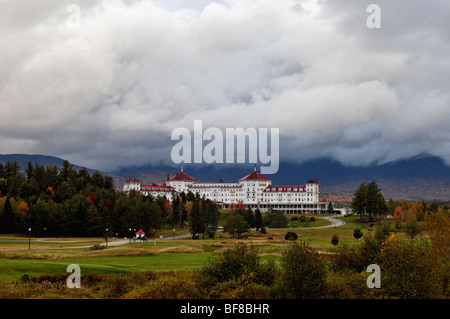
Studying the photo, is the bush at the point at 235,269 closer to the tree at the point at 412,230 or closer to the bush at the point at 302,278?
the bush at the point at 302,278

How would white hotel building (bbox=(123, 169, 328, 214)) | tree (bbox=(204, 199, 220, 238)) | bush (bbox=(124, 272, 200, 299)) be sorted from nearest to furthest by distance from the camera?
bush (bbox=(124, 272, 200, 299))
tree (bbox=(204, 199, 220, 238))
white hotel building (bbox=(123, 169, 328, 214))

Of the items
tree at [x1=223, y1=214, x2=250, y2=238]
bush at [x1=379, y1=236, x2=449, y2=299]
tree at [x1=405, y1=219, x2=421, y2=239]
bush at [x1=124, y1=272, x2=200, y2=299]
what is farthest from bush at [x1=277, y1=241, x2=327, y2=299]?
tree at [x1=223, y1=214, x2=250, y2=238]

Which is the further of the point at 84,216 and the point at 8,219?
the point at 8,219

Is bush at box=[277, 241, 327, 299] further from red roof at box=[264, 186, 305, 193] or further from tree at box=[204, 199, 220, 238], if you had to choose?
red roof at box=[264, 186, 305, 193]

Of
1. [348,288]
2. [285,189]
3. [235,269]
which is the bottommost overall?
[348,288]

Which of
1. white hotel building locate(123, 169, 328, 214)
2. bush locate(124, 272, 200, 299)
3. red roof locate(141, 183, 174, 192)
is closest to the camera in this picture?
bush locate(124, 272, 200, 299)

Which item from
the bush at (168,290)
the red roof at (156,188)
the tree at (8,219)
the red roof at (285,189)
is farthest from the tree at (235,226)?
the red roof at (156,188)

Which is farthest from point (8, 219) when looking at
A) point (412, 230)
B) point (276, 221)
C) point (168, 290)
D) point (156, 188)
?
point (156, 188)

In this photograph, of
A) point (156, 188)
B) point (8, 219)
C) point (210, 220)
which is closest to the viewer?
point (8, 219)

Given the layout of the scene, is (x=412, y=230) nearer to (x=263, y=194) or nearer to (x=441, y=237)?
(x=441, y=237)

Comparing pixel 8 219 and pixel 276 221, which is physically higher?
pixel 8 219

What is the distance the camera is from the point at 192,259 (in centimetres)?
5050
